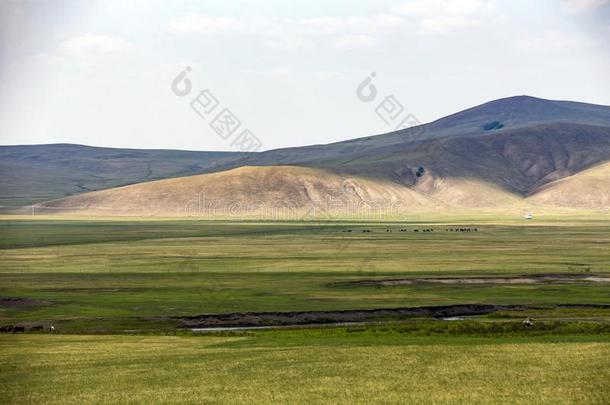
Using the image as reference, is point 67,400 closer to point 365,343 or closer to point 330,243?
point 365,343

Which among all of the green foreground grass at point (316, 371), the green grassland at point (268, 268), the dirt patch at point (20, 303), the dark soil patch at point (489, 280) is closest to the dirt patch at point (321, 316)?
the green grassland at point (268, 268)

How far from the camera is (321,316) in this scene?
6831cm

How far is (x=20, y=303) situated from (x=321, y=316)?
23.3 meters

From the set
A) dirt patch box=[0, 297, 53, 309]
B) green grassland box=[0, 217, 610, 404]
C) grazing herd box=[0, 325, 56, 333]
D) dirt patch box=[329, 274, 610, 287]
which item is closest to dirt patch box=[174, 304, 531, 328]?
green grassland box=[0, 217, 610, 404]

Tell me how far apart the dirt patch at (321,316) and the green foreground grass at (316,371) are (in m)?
15.2

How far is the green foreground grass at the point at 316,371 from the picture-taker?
3316 centimetres

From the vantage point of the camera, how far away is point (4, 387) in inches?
1373

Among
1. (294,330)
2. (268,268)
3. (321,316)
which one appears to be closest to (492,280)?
(268,268)

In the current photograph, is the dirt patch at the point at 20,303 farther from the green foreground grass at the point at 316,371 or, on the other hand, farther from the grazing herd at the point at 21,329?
the green foreground grass at the point at 316,371

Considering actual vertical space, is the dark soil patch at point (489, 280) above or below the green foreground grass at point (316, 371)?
below

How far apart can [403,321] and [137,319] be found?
17.7 m

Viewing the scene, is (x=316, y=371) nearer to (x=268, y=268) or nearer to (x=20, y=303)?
(x=20, y=303)

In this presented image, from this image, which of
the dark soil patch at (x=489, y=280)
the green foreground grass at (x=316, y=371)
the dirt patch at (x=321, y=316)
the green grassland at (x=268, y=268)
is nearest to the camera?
the green foreground grass at (x=316, y=371)

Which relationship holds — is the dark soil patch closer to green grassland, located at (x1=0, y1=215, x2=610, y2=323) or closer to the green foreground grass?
green grassland, located at (x1=0, y1=215, x2=610, y2=323)
